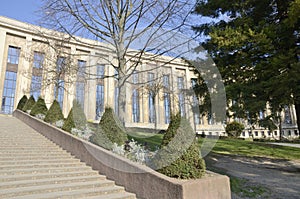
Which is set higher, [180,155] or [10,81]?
[10,81]

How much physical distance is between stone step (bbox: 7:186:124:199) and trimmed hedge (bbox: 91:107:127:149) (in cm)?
156

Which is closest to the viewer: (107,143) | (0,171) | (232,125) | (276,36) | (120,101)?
(0,171)

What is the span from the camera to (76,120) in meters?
8.32

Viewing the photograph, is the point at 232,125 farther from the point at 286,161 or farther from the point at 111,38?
the point at 111,38

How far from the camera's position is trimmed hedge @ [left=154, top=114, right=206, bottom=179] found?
12.5 feet

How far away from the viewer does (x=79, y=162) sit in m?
5.95

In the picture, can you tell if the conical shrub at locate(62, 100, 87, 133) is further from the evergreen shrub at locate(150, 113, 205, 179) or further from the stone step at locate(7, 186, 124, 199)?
the evergreen shrub at locate(150, 113, 205, 179)

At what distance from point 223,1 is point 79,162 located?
24.8ft

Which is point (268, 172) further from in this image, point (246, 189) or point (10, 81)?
point (10, 81)

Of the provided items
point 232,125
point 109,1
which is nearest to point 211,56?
point 109,1

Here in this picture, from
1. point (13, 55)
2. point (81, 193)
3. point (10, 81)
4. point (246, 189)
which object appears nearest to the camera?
point (81, 193)

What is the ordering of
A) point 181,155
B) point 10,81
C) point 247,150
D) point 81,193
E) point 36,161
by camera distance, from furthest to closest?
point 10,81, point 247,150, point 36,161, point 81,193, point 181,155

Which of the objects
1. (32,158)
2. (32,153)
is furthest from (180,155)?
(32,153)

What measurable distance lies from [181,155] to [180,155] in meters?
0.02
